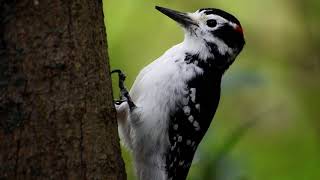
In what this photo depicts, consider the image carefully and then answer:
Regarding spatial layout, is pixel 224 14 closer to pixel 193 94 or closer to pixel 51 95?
pixel 193 94

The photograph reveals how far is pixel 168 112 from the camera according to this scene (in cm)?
342

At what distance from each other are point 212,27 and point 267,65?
96 cm

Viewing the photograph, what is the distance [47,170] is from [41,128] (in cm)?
13

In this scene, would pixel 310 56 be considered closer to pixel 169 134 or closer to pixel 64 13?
pixel 169 134

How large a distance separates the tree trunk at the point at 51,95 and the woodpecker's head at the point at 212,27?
50.8 inches

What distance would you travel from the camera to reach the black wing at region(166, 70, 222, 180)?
345 centimetres

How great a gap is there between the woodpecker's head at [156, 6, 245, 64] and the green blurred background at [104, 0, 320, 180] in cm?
45

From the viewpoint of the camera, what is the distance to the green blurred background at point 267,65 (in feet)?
14.4

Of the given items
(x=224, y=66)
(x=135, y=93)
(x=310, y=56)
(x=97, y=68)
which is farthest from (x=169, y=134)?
(x=310, y=56)

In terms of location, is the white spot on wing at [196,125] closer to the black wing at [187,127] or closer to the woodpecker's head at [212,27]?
the black wing at [187,127]

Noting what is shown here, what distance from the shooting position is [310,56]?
4363mm

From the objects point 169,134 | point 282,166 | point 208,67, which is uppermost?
point 208,67

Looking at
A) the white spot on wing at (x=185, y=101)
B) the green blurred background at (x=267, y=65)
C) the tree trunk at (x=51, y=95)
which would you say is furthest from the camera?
the green blurred background at (x=267, y=65)

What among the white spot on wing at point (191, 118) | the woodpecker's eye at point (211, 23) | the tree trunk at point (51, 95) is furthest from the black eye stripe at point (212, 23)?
the tree trunk at point (51, 95)
